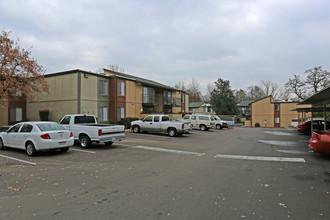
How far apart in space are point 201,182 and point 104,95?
2083cm

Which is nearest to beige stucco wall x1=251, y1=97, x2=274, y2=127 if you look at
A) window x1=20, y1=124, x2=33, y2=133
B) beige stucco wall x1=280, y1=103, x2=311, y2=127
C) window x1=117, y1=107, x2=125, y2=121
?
beige stucco wall x1=280, y1=103, x2=311, y2=127

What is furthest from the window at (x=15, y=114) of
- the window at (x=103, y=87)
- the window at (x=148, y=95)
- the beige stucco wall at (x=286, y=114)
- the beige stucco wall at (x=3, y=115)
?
the beige stucco wall at (x=286, y=114)

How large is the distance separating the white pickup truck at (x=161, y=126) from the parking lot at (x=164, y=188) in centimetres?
909

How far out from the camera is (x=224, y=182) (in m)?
5.91

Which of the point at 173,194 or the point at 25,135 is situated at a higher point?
the point at 25,135

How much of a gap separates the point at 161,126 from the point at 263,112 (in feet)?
124

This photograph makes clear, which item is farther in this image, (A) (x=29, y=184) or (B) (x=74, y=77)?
(B) (x=74, y=77)

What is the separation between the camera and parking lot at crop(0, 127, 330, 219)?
407cm

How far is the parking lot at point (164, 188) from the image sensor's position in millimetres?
4066

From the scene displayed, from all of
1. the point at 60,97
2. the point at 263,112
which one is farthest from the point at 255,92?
the point at 60,97

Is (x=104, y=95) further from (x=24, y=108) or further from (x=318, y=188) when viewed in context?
(x=318, y=188)

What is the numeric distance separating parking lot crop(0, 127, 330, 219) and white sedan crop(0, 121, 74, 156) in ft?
2.33

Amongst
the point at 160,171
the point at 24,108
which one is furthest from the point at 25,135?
the point at 24,108

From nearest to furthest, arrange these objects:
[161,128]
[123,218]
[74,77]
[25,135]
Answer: [123,218]
[25,135]
[161,128]
[74,77]
